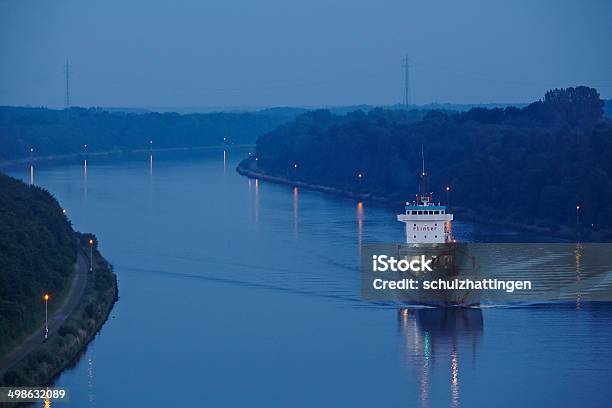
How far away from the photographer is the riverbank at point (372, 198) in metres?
21.4

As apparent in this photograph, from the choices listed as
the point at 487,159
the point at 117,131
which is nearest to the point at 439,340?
the point at 487,159

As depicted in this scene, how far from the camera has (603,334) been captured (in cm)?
1309

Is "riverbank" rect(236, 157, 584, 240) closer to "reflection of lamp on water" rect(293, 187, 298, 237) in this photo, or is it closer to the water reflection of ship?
"reflection of lamp on water" rect(293, 187, 298, 237)

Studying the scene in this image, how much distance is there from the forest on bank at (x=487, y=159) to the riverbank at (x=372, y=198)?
12cm

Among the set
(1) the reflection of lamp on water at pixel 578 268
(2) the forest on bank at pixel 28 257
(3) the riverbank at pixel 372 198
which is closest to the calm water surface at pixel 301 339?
A: (1) the reflection of lamp on water at pixel 578 268

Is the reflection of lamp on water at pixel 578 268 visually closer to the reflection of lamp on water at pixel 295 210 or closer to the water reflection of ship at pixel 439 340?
the water reflection of ship at pixel 439 340

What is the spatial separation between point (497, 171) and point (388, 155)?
282 inches

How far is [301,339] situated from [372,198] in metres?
16.8

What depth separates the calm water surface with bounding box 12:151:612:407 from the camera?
11016 millimetres

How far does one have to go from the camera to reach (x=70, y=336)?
39.5ft

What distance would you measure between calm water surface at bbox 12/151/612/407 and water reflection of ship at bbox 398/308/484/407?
22mm

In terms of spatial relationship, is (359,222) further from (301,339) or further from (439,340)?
(301,339)

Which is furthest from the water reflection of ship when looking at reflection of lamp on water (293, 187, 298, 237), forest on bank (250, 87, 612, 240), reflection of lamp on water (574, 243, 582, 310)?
reflection of lamp on water (293, 187, 298, 237)

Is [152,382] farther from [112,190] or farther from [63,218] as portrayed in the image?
[112,190]
